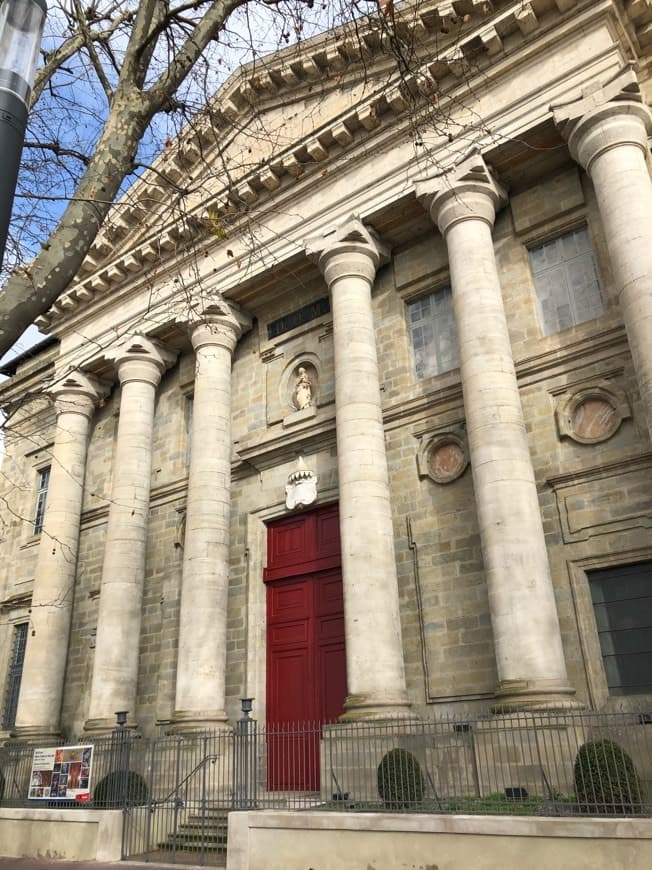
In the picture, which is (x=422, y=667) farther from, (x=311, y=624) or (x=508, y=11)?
(x=508, y=11)

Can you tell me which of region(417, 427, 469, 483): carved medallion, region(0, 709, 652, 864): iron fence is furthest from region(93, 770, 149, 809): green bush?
region(417, 427, 469, 483): carved medallion

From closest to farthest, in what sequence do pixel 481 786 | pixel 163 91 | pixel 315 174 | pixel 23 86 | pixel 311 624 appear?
pixel 23 86 → pixel 163 91 → pixel 481 786 → pixel 311 624 → pixel 315 174

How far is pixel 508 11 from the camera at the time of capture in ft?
41.8

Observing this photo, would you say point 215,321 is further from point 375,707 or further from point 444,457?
point 375,707

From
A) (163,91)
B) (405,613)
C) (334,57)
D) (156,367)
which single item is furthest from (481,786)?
(334,57)

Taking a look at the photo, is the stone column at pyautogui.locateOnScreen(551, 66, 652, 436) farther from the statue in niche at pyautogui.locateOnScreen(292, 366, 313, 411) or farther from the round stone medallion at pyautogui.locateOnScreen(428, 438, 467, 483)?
the statue in niche at pyautogui.locateOnScreen(292, 366, 313, 411)

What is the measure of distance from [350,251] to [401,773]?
31.0 ft

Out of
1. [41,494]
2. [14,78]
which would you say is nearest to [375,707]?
[14,78]

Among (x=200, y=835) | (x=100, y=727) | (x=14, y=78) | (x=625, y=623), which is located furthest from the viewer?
(x=100, y=727)

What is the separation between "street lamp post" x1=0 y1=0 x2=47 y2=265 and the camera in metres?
3.58

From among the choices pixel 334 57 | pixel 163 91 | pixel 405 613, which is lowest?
pixel 405 613

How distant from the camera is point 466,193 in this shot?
13.1 metres

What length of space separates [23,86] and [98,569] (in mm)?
15787

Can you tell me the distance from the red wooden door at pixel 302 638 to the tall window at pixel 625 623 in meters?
4.76
